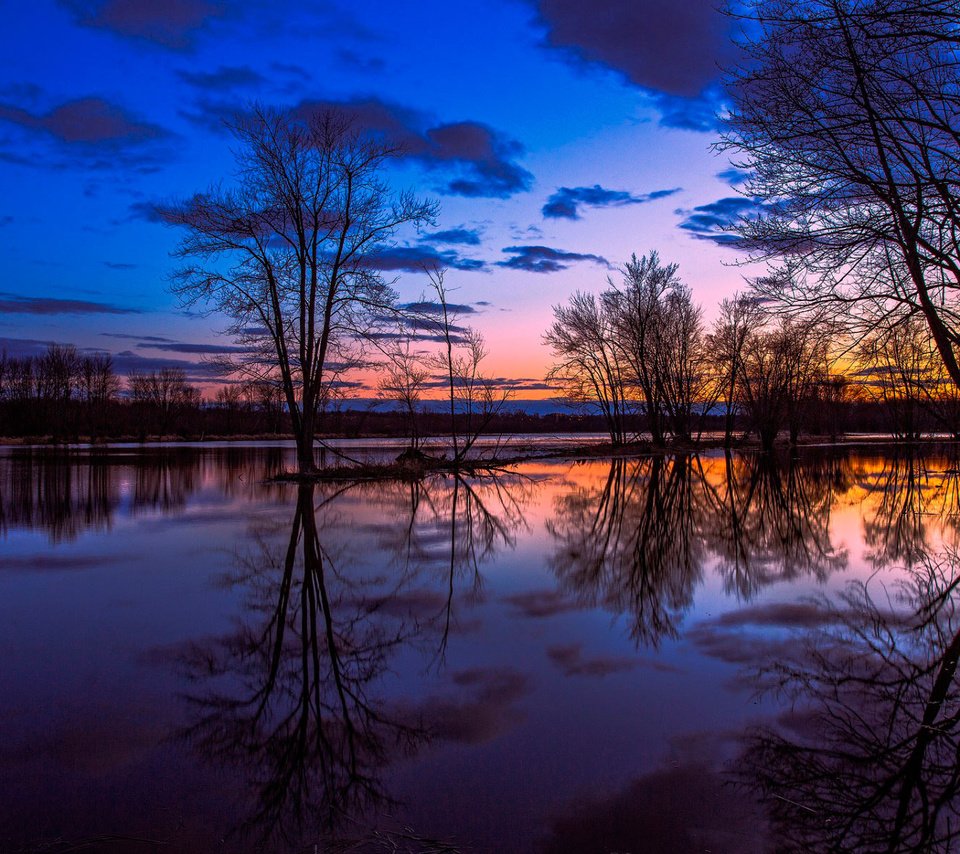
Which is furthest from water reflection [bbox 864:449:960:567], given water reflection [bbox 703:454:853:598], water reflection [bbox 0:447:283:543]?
water reflection [bbox 0:447:283:543]

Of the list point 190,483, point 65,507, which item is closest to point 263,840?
point 65,507

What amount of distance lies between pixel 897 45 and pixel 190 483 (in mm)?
21641

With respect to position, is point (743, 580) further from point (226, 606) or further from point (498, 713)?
point (226, 606)

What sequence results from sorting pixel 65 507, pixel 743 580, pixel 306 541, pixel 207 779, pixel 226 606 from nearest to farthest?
pixel 207 779 → pixel 226 606 → pixel 743 580 → pixel 306 541 → pixel 65 507

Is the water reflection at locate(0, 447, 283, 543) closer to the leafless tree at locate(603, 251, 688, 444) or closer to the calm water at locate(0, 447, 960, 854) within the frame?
the calm water at locate(0, 447, 960, 854)

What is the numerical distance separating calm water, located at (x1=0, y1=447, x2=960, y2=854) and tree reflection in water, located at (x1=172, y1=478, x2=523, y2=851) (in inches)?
0.9

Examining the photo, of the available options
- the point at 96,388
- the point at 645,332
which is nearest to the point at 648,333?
the point at 645,332

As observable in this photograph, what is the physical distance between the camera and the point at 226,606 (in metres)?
6.86

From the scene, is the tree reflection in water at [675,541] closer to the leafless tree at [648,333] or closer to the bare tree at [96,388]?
the leafless tree at [648,333]

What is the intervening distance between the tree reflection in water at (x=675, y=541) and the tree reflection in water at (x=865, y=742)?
4.66ft

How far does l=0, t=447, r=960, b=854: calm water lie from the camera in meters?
3.10

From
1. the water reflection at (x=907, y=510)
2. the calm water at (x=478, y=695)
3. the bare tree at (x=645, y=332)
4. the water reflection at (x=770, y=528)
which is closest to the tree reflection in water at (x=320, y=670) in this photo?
the calm water at (x=478, y=695)

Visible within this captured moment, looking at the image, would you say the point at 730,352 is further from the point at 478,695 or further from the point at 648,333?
the point at 478,695

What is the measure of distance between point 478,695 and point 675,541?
6909mm
